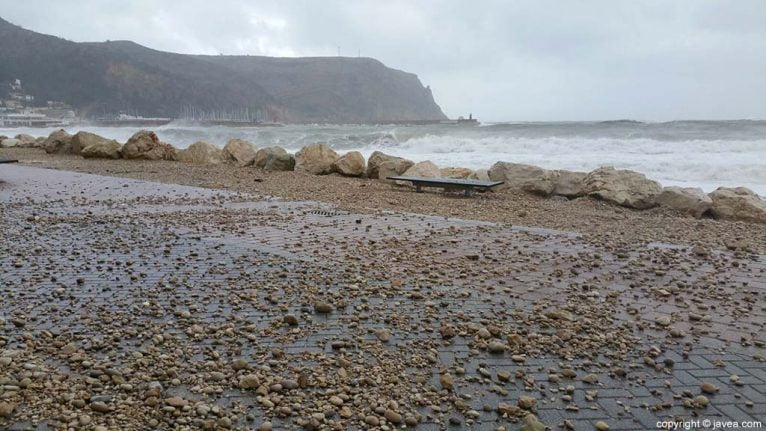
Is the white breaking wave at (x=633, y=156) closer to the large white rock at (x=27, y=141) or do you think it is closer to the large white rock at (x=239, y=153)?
the large white rock at (x=239, y=153)

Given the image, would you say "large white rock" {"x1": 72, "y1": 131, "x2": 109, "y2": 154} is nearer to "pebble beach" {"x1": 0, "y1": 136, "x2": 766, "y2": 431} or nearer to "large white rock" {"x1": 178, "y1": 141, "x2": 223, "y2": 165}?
"large white rock" {"x1": 178, "y1": 141, "x2": 223, "y2": 165}

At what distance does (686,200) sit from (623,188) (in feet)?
3.73

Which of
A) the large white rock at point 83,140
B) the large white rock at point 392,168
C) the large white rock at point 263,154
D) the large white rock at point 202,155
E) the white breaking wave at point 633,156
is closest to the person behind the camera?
the large white rock at point 392,168

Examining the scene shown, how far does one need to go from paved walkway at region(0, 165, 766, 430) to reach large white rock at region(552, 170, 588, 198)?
4.82 meters

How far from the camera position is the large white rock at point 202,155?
17.2 metres

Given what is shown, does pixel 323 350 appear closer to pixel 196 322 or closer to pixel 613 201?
pixel 196 322

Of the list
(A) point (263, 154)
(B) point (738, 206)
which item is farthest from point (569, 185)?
(A) point (263, 154)

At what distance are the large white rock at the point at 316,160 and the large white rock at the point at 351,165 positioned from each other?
1.07ft

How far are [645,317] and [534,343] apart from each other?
109cm

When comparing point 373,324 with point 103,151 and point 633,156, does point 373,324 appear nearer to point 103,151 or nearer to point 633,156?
point 103,151

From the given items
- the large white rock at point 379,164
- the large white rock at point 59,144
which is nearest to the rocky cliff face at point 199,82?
the large white rock at point 59,144

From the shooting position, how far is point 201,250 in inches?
220

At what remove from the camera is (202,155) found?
17.4 metres

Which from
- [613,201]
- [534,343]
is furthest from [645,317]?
[613,201]
